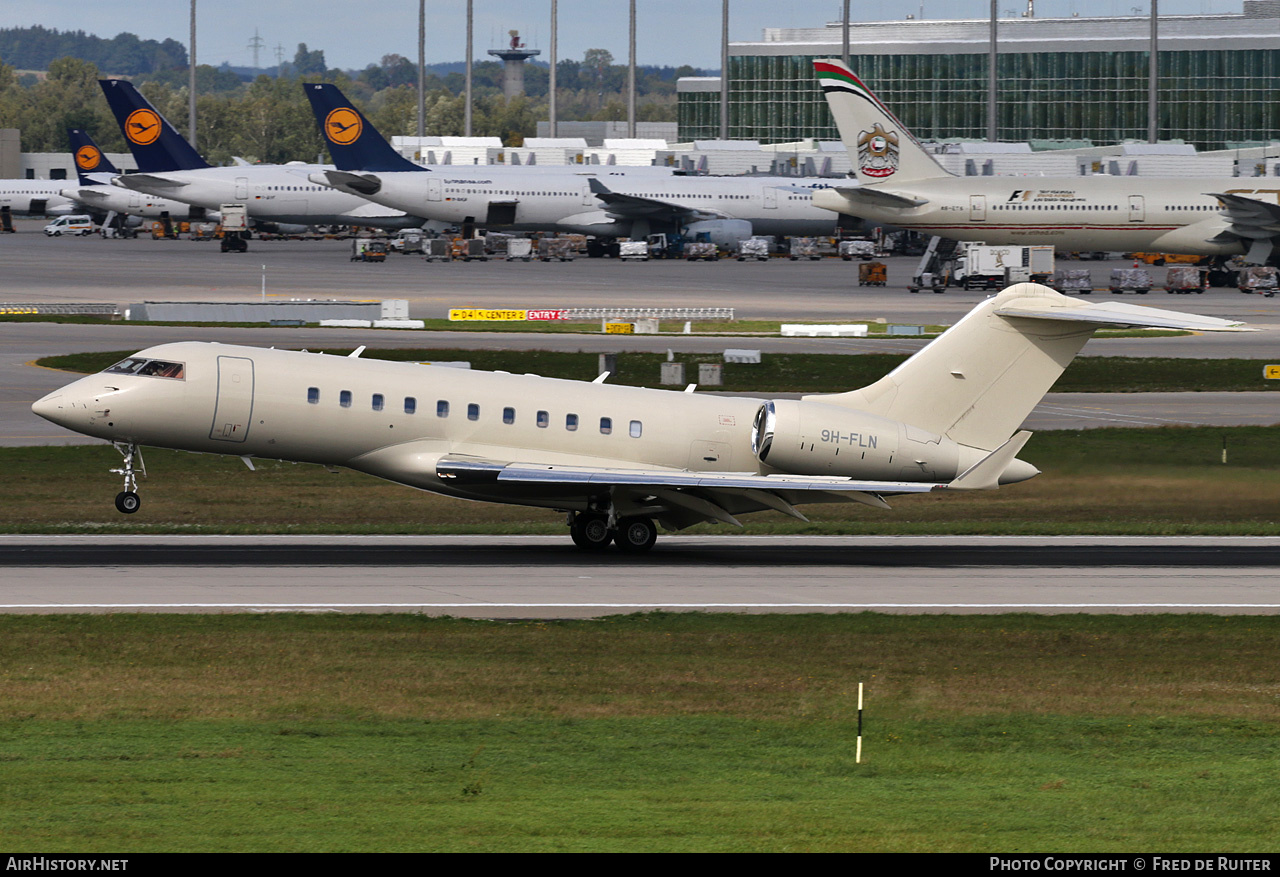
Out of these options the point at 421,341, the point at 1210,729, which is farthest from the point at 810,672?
the point at 421,341

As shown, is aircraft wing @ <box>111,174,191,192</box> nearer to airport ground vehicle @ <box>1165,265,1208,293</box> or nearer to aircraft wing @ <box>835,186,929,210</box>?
aircraft wing @ <box>835,186,929,210</box>

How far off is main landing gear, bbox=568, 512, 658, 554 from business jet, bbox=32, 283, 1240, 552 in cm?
4

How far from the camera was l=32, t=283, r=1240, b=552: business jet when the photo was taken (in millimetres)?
33469

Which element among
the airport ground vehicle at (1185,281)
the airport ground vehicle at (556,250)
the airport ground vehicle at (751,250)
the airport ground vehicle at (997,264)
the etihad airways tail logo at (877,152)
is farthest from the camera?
the airport ground vehicle at (751,250)

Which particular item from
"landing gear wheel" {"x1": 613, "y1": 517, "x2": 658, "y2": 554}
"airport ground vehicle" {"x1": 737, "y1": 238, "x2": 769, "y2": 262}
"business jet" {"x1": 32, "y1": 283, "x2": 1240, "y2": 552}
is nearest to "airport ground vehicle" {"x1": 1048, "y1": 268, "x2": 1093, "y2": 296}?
"airport ground vehicle" {"x1": 737, "y1": 238, "x2": 769, "y2": 262}

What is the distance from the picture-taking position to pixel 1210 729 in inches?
808

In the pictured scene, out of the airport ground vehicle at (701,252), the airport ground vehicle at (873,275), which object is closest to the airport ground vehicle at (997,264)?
the airport ground vehicle at (873,275)

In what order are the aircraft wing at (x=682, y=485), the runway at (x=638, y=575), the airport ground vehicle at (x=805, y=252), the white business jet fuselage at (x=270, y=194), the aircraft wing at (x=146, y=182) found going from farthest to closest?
the airport ground vehicle at (x=805, y=252), the white business jet fuselage at (x=270, y=194), the aircraft wing at (x=146, y=182), the aircraft wing at (x=682, y=485), the runway at (x=638, y=575)

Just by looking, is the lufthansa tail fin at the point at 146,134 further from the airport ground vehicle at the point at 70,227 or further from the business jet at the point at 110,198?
the airport ground vehicle at the point at 70,227

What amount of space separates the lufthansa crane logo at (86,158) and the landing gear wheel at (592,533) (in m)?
138

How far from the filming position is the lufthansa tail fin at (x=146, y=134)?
133 meters

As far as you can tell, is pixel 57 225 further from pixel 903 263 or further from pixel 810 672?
pixel 810 672

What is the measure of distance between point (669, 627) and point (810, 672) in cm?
381

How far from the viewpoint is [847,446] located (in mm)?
34250
